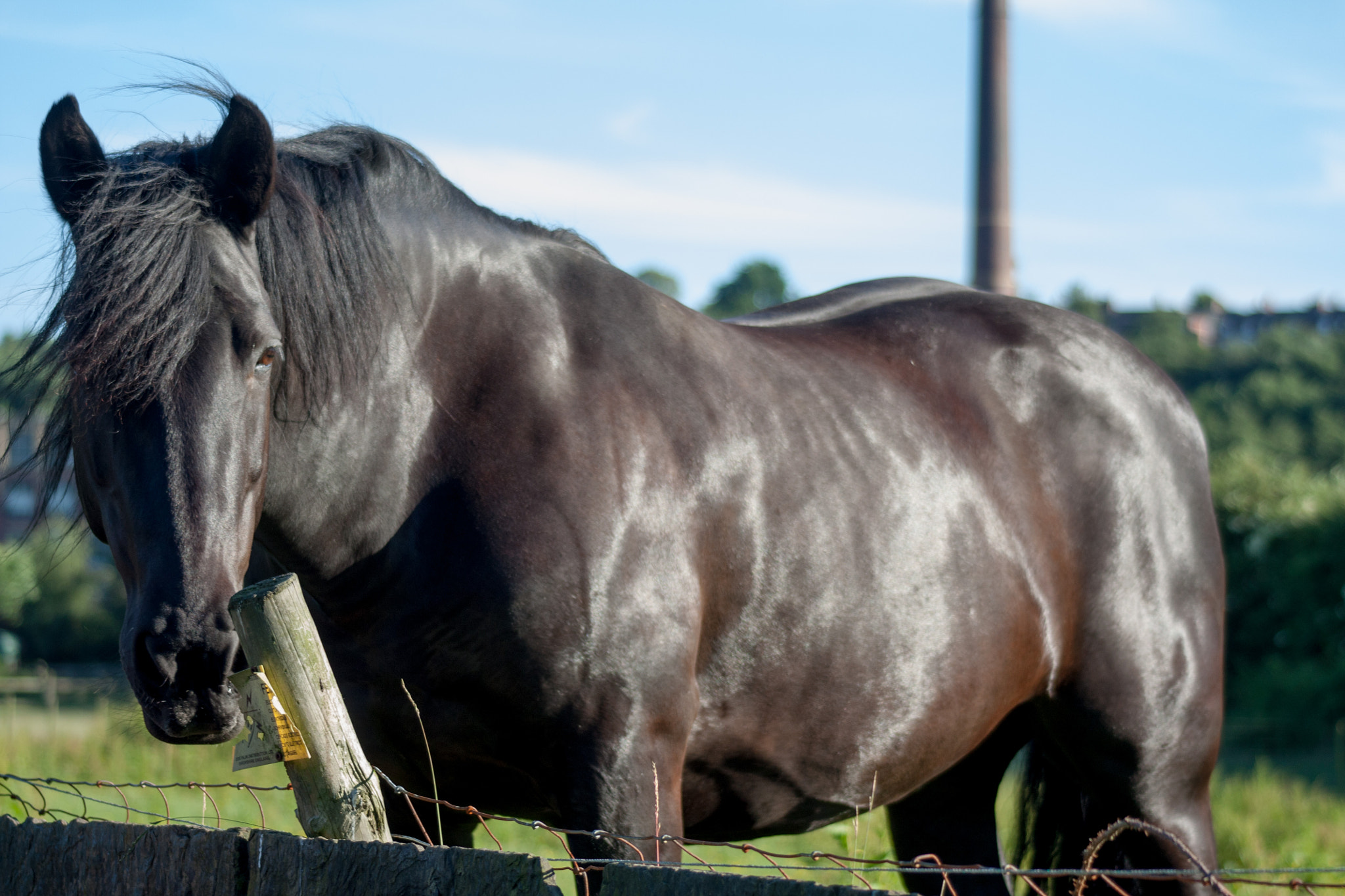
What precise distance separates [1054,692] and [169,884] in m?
2.53

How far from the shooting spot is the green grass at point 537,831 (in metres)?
5.70

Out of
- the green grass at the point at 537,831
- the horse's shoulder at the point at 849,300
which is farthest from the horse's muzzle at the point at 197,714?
the horse's shoulder at the point at 849,300

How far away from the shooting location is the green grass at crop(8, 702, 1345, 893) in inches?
224

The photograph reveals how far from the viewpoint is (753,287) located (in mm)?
74250

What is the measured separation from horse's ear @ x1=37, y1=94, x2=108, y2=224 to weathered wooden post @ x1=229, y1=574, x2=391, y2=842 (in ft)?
3.43

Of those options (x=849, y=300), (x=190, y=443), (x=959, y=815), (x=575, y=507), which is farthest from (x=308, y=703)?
(x=959, y=815)

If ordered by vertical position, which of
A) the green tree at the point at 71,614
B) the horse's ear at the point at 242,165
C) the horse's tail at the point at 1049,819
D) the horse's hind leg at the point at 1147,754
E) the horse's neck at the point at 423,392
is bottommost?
the green tree at the point at 71,614

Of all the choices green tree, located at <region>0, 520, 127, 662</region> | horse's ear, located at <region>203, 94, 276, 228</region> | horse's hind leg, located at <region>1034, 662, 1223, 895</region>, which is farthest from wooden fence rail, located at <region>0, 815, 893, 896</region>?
green tree, located at <region>0, 520, 127, 662</region>

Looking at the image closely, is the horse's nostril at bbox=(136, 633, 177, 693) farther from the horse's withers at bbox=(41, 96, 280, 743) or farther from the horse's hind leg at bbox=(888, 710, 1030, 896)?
the horse's hind leg at bbox=(888, 710, 1030, 896)

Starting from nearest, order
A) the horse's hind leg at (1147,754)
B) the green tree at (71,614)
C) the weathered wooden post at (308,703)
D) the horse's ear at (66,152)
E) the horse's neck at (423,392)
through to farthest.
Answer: the weathered wooden post at (308,703)
the horse's ear at (66,152)
the horse's neck at (423,392)
the horse's hind leg at (1147,754)
the green tree at (71,614)

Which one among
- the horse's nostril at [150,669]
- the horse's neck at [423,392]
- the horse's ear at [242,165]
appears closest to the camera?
the horse's nostril at [150,669]

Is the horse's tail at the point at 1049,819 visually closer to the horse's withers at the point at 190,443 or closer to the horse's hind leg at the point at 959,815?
the horse's hind leg at the point at 959,815

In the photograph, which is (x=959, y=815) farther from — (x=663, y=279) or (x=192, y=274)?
(x=663, y=279)

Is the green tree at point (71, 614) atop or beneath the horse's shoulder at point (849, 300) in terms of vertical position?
beneath
